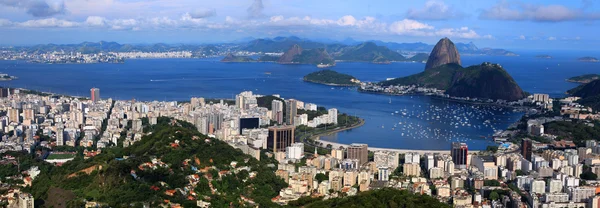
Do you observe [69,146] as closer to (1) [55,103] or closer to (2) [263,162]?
(2) [263,162]

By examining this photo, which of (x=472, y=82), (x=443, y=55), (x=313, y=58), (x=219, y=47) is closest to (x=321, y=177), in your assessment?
(x=472, y=82)

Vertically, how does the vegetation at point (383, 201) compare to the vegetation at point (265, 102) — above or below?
below

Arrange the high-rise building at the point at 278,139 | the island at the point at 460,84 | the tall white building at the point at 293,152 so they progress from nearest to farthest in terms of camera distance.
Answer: the tall white building at the point at 293,152, the high-rise building at the point at 278,139, the island at the point at 460,84

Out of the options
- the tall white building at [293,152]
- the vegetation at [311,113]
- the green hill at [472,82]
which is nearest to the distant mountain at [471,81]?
the green hill at [472,82]

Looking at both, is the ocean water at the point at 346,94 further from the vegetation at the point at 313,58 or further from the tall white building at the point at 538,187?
the vegetation at the point at 313,58

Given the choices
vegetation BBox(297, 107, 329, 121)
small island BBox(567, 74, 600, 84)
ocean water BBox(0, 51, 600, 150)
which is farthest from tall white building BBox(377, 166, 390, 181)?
small island BBox(567, 74, 600, 84)

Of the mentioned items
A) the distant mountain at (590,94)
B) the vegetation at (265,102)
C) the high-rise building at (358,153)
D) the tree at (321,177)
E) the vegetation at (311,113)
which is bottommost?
the tree at (321,177)

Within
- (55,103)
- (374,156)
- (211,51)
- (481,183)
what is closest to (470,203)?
(481,183)

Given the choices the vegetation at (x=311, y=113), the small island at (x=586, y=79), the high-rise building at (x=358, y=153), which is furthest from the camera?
the small island at (x=586, y=79)

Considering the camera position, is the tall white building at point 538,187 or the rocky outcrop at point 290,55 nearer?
the tall white building at point 538,187
